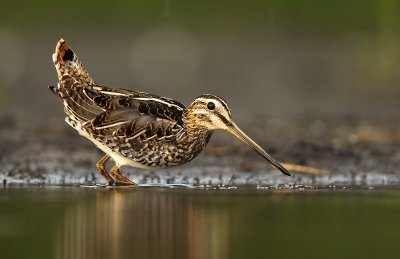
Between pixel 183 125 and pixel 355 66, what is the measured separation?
35.5 feet

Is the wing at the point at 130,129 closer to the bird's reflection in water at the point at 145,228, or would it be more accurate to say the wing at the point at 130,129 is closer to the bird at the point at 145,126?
the bird at the point at 145,126

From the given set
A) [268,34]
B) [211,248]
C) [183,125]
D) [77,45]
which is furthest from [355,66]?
[211,248]

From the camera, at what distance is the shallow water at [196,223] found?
7.99 metres

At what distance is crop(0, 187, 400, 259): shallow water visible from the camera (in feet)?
26.2

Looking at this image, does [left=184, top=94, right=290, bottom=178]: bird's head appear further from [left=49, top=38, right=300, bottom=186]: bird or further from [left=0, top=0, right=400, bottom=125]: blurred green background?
[left=0, top=0, right=400, bottom=125]: blurred green background

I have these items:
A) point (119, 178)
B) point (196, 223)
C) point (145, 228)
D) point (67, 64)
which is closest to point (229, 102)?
point (67, 64)

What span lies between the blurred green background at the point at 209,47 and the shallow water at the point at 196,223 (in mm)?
9860

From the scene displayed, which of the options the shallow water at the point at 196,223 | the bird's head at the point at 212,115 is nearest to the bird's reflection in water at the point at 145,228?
the shallow water at the point at 196,223

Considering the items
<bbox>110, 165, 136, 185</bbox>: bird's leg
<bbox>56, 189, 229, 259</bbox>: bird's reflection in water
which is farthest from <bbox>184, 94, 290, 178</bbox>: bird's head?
<bbox>56, 189, 229, 259</bbox>: bird's reflection in water

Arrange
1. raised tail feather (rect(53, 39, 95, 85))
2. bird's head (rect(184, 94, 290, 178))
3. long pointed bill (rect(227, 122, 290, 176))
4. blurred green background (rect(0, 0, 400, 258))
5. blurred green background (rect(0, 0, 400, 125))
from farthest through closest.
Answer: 1. blurred green background (rect(0, 0, 400, 125))
2. raised tail feather (rect(53, 39, 95, 85))
3. bird's head (rect(184, 94, 290, 178))
4. long pointed bill (rect(227, 122, 290, 176))
5. blurred green background (rect(0, 0, 400, 258))

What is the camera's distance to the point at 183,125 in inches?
486

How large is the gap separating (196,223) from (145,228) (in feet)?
1.34

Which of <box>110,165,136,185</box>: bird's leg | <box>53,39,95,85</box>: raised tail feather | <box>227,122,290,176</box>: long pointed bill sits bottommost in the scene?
<box>110,165,136,185</box>: bird's leg

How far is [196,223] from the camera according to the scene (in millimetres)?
9102
